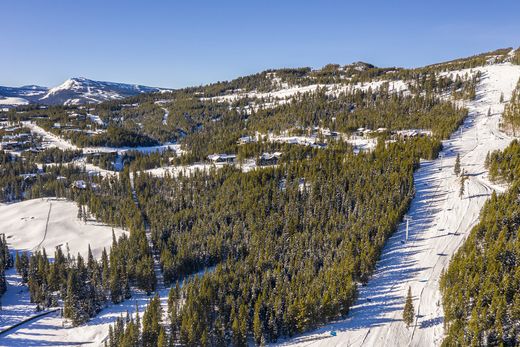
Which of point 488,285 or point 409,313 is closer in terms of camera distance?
point 488,285

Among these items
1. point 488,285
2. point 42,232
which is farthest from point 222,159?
point 488,285

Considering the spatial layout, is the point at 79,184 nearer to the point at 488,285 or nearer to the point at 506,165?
the point at 488,285

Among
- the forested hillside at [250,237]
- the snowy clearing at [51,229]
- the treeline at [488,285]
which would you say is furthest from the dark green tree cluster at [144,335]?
the snowy clearing at [51,229]

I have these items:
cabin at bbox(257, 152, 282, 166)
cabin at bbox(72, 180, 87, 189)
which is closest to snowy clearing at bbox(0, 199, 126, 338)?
cabin at bbox(72, 180, 87, 189)

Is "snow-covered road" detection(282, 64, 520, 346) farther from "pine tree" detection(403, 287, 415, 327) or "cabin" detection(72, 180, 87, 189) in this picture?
"cabin" detection(72, 180, 87, 189)

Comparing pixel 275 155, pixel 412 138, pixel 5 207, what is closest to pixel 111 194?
pixel 5 207
